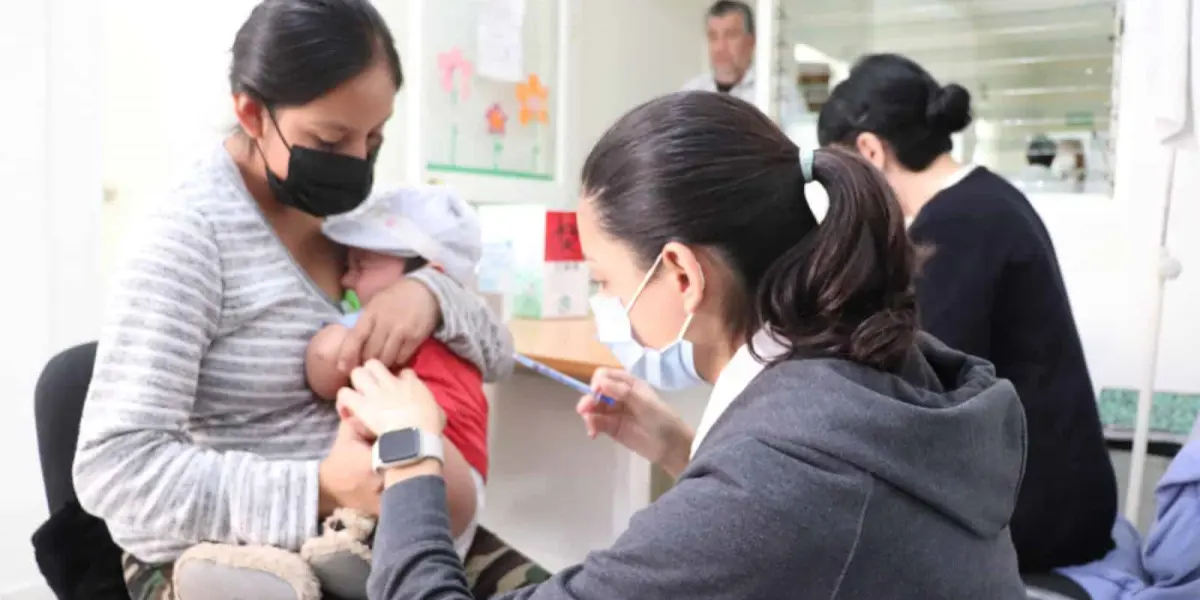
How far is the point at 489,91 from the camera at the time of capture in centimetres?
270

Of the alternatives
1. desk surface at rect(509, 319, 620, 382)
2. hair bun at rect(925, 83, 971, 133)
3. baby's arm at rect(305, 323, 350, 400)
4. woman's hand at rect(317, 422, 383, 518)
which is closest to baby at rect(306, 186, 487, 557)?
baby's arm at rect(305, 323, 350, 400)

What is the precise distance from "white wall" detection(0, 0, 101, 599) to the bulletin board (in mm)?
829

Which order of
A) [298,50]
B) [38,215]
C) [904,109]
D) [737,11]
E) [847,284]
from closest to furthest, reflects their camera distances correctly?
1. [847,284]
2. [298,50]
3. [904,109]
4. [38,215]
5. [737,11]

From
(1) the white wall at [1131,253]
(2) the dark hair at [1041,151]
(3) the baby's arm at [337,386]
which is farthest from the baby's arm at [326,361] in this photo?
(2) the dark hair at [1041,151]

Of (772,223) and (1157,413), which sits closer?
(772,223)

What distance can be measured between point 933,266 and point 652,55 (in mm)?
2159

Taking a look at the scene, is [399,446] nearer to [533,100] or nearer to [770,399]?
[770,399]

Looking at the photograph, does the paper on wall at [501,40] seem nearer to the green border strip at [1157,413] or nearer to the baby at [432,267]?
the baby at [432,267]

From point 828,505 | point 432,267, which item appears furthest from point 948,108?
point 828,505

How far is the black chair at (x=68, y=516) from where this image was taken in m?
1.13

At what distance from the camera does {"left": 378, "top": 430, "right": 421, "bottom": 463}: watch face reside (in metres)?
0.98

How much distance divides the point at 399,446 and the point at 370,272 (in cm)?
36

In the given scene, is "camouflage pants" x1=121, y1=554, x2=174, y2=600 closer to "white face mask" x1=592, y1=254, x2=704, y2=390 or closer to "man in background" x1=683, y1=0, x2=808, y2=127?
"white face mask" x1=592, y1=254, x2=704, y2=390

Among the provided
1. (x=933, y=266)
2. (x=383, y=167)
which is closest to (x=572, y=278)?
(x=383, y=167)
